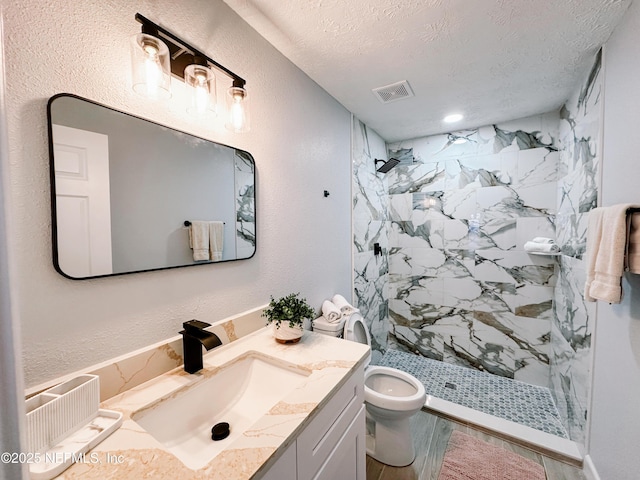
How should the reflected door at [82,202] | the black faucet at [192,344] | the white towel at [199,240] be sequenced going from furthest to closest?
the white towel at [199,240] → the black faucet at [192,344] → the reflected door at [82,202]

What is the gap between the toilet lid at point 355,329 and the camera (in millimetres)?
1719

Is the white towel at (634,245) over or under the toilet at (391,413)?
over

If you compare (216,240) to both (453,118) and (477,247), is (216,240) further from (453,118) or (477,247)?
(477,247)

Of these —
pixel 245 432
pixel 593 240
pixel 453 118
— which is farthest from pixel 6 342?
pixel 453 118

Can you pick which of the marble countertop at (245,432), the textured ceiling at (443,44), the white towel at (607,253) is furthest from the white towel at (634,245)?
the marble countertop at (245,432)

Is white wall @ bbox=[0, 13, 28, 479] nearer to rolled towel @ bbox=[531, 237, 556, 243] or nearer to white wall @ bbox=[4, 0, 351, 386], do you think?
white wall @ bbox=[4, 0, 351, 386]

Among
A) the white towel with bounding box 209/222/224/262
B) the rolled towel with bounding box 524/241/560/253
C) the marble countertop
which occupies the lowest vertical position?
the marble countertop

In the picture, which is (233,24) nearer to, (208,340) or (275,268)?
(275,268)

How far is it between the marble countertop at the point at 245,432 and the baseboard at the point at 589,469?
4.89 ft

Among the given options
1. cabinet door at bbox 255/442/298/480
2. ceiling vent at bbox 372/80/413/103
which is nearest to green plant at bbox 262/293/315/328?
cabinet door at bbox 255/442/298/480

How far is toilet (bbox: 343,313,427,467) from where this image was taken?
155 centimetres

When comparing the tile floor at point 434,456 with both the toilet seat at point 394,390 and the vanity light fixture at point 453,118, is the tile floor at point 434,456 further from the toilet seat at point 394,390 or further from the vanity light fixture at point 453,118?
the vanity light fixture at point 453,118

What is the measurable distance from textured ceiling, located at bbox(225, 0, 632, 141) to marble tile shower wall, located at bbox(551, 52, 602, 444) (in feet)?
0.74

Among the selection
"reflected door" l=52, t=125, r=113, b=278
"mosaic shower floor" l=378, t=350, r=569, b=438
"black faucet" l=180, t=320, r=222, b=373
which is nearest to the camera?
"reflected door" l=52, t=125, r=113, b=278
